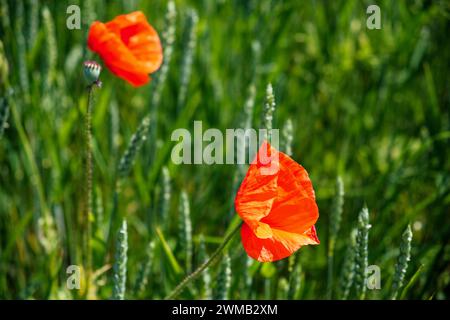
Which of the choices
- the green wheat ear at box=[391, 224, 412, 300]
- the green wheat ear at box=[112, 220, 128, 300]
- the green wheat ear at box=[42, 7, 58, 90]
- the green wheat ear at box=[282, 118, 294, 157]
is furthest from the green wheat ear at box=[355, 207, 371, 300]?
the green wheat ear at box=[42, 7, 58, 90]

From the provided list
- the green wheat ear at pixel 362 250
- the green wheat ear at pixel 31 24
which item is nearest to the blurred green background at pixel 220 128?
the green wheat ear at pixel 31 24

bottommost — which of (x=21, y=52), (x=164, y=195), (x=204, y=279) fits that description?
(x=204, y=279)

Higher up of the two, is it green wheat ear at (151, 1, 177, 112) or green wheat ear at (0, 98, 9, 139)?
green wheat ear at (151, 1, 177, 112)

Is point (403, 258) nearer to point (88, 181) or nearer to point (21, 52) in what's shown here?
point (88, 181)

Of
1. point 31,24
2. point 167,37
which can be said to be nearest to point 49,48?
point 31,24

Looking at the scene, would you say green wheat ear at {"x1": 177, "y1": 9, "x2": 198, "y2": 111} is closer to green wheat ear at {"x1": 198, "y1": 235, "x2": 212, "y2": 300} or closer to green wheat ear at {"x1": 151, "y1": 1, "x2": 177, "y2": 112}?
green wheat ear at {"x1": 151, "y1": 1, "x2": 177, "y2": 112}
